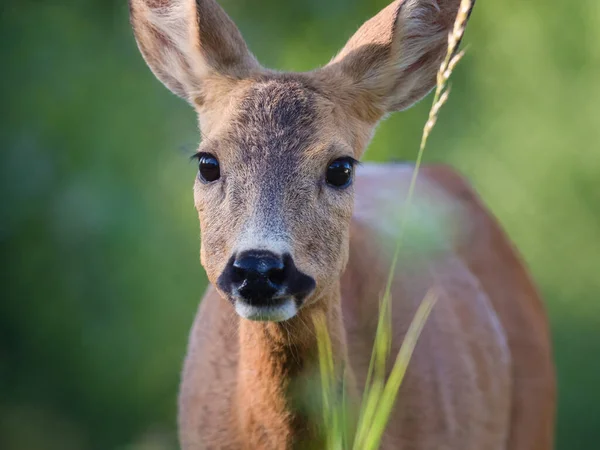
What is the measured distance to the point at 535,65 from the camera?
877 centimetres

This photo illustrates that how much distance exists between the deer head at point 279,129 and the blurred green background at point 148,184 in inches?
137

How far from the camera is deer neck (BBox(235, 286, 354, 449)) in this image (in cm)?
444

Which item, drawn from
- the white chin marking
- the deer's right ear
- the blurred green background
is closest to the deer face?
the white chin marking

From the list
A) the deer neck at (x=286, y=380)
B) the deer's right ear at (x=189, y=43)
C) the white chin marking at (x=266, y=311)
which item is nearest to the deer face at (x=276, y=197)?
the white chin marking at (x=266, y=311)

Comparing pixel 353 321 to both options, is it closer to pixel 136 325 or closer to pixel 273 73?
pixel 273 73

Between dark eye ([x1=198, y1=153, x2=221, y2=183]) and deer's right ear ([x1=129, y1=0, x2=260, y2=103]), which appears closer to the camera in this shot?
dark eye ([x1=198, y1=153, x2=221, y2=183])

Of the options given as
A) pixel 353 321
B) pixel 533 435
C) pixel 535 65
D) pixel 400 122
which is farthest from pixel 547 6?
pixel 353 321

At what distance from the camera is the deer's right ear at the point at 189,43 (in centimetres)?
496

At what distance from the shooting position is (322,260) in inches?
169

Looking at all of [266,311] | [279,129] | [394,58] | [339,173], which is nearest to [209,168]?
[279,129]

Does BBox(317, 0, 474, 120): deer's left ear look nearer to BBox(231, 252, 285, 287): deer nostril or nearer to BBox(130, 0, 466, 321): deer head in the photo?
BBox(130, 0, 466, 321): deer head

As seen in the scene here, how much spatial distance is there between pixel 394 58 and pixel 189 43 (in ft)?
2.98

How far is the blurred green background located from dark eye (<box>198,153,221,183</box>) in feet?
12.6

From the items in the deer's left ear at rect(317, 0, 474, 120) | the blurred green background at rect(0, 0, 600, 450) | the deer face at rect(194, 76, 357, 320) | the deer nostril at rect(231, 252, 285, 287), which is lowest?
the deer nostril at rect(231, 252, 285, 287)
